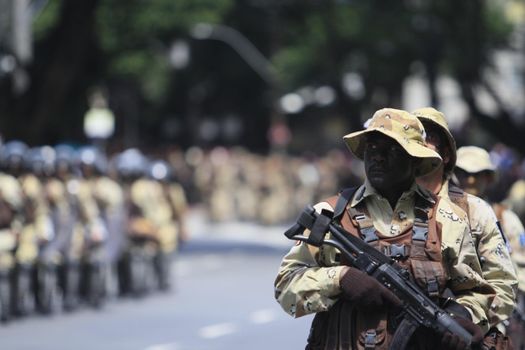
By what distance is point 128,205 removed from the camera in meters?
19.9

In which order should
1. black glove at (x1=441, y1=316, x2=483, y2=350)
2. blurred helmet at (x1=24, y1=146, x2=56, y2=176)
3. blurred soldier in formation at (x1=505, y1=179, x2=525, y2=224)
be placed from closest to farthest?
black glove at (x1=441, y1=316, x2=483, y2=350)
blurred soldier in formation at (x1=505, y1=179, x2=525, y2=224)
blurred helmet at (x1=24, y1=146, x2=56, y2=176)

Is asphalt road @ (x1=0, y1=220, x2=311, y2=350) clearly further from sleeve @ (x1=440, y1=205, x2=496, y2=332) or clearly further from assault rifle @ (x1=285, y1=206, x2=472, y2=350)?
assault rifle @ (x1=285, y1=206, x2=472, y2=350)

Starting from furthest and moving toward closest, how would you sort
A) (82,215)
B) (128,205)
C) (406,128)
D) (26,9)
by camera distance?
1. (26,9)
2. (128,205)
3. (82,215)
4. (406,128)

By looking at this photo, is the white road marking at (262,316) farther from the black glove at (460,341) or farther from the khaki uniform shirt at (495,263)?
the black glove at (460,341)

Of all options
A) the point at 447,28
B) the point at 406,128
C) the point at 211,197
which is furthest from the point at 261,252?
the point at 406,128

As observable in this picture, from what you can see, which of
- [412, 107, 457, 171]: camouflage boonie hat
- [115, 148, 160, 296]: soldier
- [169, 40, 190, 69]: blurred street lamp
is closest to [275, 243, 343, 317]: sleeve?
[412, 107, 457, 171]: camouflage boonie hat

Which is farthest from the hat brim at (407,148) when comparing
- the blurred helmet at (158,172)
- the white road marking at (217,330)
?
the blurred helmet at (158,172)

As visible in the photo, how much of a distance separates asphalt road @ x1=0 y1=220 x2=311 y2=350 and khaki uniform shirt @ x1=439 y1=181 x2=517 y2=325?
7772mm

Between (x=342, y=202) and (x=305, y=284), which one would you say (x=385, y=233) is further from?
(x=305, y=284)

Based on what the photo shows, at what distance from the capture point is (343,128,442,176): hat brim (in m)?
6.07

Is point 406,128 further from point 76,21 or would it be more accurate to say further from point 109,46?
point 109,46

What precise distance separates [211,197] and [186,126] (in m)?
27.2

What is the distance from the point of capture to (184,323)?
16672 millimetres

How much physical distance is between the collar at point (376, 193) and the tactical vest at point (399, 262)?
0.03 metres
